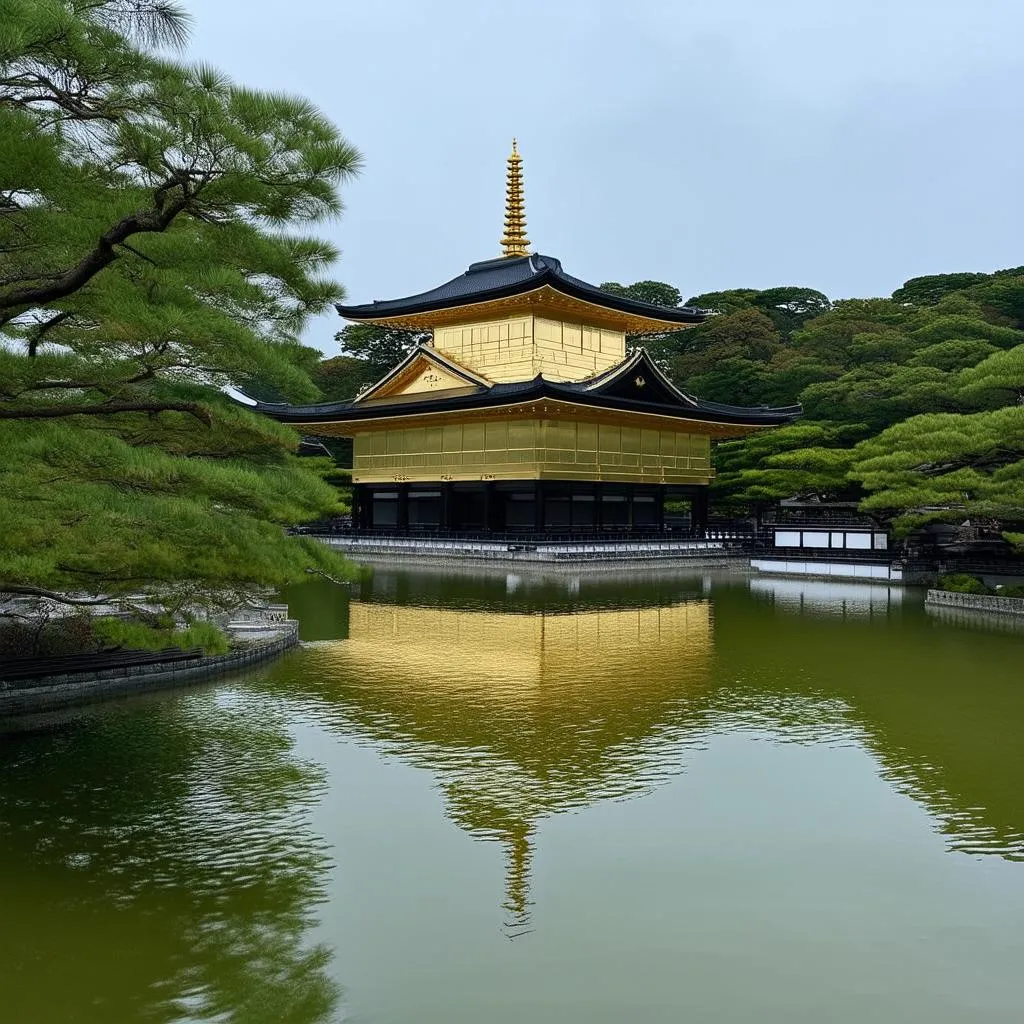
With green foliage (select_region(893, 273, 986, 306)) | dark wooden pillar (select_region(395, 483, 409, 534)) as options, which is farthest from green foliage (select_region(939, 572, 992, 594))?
green foliage (select_region(893, 273, 986, 306))

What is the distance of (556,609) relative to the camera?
22.2m

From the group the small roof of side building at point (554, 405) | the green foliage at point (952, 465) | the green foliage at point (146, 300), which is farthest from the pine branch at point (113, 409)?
the small roof of side building at point (554, 405)

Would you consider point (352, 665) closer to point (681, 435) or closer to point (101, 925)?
point (101, 925)

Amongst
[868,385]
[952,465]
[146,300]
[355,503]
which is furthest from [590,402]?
[146,300]

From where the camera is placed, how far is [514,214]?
4903cm

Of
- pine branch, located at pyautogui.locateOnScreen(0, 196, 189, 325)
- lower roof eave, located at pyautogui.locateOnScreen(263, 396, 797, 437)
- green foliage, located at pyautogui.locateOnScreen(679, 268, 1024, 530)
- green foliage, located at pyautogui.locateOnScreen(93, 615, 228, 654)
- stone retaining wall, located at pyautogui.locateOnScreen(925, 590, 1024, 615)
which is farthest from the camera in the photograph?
lower roof eave, located at pyautogui.locateOnScreen(263, 396, 797, 437)

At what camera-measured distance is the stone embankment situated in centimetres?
1157

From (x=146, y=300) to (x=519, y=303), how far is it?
35.0 m

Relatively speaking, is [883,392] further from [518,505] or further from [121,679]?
[121,679]

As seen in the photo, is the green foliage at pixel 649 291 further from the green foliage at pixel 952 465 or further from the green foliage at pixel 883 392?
the green foliage at pixel 952 465

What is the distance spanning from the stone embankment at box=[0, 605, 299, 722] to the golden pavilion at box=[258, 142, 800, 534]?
72.2 ft

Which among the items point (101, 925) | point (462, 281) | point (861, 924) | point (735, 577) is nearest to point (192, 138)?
point (101, 925)

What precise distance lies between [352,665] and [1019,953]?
10.8 m

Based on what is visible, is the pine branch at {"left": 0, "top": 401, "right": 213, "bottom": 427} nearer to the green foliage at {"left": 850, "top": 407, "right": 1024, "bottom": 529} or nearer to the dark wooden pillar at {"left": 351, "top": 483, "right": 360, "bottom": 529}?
the green foliage at {"left": 850, "top": 407, "right": 1024, "bottom": 529}
